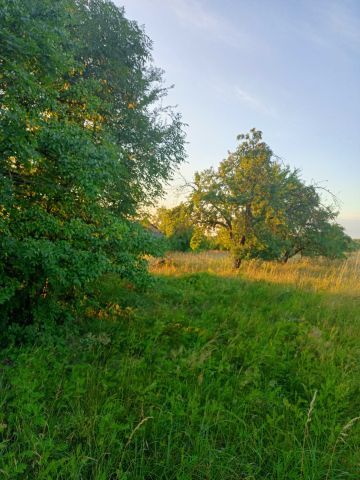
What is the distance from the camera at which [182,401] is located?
8.63ft

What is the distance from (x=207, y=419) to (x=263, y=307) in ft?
11.0

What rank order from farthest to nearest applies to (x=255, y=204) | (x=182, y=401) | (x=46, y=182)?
(x=255, y=204)
(x=46, y=182)
(x=182, y=401)

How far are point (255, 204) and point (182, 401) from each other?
858 centimetres

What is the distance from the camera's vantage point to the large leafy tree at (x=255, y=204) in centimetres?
999

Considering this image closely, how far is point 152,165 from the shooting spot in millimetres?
7520

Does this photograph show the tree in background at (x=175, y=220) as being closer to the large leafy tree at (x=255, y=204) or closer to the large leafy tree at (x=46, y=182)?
the large leafy tree at (x=255, y=204)

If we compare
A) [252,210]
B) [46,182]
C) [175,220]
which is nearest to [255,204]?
[252,210]

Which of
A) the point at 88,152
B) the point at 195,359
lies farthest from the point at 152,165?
the point at 195,359

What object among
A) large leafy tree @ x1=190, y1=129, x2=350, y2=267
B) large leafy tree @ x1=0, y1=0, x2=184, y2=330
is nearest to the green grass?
large leafy tree @ x1=0, y1=0, x2=184, y2=330

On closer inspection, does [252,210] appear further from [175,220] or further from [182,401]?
[182,401]

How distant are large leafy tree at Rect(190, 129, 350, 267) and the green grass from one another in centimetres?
597

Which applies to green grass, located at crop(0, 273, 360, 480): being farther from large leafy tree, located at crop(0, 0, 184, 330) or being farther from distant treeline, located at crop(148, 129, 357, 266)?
distant treeline, located at crop(148, 129, 357, 266)

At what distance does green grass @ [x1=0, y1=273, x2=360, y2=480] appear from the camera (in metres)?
2.02

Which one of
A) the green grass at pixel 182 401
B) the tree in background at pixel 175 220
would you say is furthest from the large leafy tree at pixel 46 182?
the tree in background at pixel 175 220
